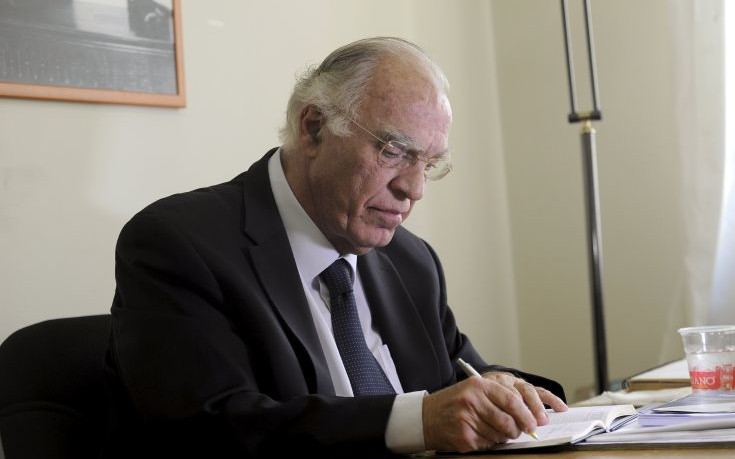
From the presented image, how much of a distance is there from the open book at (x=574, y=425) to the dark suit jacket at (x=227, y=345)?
190 millimetres

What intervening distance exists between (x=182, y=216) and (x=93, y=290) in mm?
634

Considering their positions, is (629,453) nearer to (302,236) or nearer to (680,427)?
(680,427)

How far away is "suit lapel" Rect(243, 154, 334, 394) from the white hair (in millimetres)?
190

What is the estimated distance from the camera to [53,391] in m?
1.60

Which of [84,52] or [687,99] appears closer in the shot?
[84,52]

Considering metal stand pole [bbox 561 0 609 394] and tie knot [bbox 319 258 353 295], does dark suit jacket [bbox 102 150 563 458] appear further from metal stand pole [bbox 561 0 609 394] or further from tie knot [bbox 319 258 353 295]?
metal stand pole [bbox 561 0 609 394]

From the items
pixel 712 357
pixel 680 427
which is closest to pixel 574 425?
pixel 680 427

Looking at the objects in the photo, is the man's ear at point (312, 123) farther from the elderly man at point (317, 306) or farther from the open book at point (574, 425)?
the open book at point (574, 425)

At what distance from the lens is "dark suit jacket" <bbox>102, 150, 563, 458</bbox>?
1384mm

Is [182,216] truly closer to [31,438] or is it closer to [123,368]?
[123,368]

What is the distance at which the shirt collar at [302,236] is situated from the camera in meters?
1.81

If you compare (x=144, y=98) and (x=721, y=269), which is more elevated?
(x=144, y=98)

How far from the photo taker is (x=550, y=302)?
3.61m

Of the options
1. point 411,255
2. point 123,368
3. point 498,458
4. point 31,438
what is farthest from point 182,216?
point 498,458
